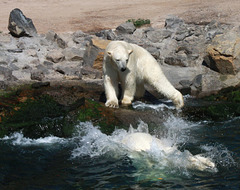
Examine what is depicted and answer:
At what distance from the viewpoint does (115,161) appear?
620cm

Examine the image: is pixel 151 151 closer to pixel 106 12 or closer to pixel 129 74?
pixel 129 74

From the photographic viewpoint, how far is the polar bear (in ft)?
27.2

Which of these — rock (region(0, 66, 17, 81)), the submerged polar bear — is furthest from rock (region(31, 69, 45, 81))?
the submerged polar bear

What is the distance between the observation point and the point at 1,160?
20.6 feet

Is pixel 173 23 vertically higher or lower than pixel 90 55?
higher

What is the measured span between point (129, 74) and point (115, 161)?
3056 mm

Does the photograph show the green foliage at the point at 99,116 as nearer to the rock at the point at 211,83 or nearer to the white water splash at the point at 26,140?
the white water splash at the point at 26,140

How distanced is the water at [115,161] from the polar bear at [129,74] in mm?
1486

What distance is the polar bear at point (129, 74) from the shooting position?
8.29m

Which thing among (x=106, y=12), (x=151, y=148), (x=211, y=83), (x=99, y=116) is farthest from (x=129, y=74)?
(x=106, y=12)

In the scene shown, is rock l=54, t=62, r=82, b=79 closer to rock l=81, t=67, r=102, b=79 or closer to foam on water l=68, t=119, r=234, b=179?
rock l=81, t=67, r=102, b=79

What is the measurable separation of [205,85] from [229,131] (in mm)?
4109

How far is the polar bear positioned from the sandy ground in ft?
31.0

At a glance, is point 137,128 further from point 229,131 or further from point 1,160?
point 1,160
